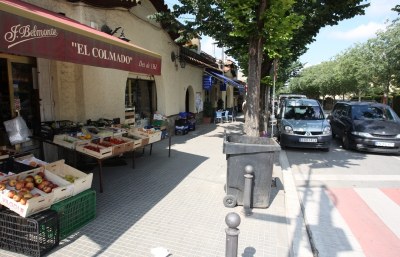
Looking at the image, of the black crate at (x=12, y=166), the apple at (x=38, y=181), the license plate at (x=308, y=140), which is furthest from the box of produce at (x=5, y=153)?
the license plate at (x=308, y=140)

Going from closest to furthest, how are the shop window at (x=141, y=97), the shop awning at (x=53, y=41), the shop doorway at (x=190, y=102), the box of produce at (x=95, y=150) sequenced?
the shop awning at (x=53, y=41), the box of produce at (x=95, y=150), the shop window at (x=141, y=97), the shop doorway at (x=190, y=102)

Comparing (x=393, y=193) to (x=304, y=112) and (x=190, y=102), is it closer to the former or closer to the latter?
(x=304, y=112)

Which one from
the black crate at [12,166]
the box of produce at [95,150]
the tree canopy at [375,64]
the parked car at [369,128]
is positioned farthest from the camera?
the tree canopy at [375,64]

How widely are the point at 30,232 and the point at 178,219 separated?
198cm

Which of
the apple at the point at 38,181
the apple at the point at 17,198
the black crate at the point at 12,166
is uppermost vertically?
the black crate at the point at 12,166

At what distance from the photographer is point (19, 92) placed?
626 cm

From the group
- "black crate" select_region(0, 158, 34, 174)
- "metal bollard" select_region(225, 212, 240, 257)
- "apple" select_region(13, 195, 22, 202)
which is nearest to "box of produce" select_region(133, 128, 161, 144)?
"black crate" select_region(0, 158, 34, 174)

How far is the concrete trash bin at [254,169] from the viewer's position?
185 inches

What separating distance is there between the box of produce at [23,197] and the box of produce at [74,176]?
443 millimetres

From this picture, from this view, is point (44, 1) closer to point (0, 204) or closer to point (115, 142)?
point (115, 142)

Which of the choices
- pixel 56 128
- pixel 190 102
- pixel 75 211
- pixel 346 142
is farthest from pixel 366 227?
pixel 190 102

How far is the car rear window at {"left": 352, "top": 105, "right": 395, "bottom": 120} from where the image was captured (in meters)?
10.4

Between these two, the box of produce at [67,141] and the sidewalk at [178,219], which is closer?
the sidewalk at [178,219]

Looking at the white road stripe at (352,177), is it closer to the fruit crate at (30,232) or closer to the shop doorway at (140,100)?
the fruit crate at (30,232)
